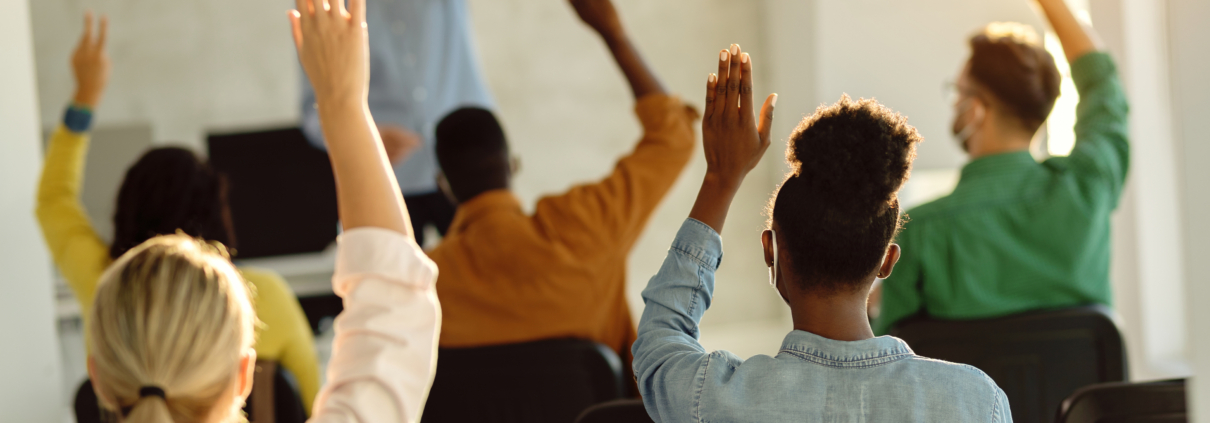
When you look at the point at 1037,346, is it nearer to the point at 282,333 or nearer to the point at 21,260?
the point at 282,333

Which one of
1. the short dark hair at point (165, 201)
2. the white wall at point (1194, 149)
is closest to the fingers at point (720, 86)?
the white wall at point (1194, 149)

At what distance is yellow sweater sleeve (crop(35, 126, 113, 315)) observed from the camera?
5.97 ft

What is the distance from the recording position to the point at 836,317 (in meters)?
0.86

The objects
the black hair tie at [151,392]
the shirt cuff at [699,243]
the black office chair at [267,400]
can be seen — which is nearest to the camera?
the black hair tie at [151,392]

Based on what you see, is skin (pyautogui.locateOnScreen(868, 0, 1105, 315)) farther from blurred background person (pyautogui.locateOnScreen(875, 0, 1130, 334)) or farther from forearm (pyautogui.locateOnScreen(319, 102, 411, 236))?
forearm (pyautogui.locateOnScreen(319, 102, 411, 236))

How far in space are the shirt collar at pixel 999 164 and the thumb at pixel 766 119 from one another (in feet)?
3.38

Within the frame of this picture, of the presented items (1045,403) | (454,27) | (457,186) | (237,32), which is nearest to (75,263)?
(457,186)

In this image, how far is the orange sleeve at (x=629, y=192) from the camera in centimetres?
177

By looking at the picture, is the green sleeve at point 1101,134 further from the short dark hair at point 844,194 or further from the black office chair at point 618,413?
the black office chair at point 618,413

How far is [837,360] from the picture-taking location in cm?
83

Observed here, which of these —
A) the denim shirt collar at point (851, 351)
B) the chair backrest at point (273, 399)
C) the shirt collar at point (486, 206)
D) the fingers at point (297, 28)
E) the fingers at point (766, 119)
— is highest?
the fingers at point (297, 28)

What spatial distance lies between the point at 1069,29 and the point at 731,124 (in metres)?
1.23

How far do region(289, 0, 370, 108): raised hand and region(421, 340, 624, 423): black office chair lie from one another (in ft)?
2.37

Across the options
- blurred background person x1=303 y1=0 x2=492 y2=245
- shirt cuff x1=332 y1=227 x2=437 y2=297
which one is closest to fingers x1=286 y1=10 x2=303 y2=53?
shirt cuff x1=332 y1=227 x2=437 y2=297
